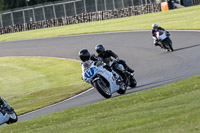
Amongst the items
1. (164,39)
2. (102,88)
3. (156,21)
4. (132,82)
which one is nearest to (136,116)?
(102,88)

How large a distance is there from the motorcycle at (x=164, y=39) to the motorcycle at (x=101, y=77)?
10.3 meters

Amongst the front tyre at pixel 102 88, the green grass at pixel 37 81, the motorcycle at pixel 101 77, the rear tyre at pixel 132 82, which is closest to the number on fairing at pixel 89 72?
the motorcycle at pixel 101 77

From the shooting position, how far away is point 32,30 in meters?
58.3

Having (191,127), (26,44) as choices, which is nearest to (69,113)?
(191,127)

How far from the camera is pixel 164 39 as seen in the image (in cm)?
2505

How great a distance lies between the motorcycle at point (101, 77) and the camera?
548 inches

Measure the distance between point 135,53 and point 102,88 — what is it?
13.5 meters

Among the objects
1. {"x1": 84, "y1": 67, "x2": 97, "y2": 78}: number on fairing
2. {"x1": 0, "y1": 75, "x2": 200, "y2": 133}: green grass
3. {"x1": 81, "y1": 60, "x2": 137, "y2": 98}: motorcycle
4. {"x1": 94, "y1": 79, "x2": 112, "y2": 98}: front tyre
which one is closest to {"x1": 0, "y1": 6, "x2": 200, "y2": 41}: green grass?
{"x1": 81, "y1": 60, "x2": 137, "y2": 98}: motorcycle

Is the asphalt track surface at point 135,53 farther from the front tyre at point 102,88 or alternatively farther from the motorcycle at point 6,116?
the motorcycle at point 6,116

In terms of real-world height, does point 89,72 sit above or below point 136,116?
above

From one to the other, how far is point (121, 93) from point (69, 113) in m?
3.24

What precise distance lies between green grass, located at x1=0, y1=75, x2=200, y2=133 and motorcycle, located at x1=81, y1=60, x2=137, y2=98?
1155mm

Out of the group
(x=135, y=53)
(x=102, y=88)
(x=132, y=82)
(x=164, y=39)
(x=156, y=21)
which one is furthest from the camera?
(x=156, y=21)

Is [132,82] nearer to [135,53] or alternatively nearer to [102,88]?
[102,88]
